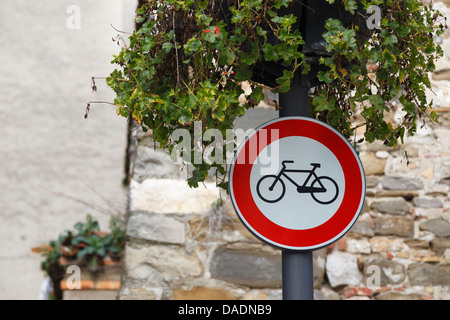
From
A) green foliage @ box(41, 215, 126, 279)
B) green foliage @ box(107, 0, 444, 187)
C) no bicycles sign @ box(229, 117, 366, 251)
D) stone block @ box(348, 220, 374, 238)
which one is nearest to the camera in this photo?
green foliage @ box(107, 0, 444, 187)

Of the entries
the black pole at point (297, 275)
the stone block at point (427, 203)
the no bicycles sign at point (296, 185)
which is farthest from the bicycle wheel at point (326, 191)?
the stone block at point (427, 203)

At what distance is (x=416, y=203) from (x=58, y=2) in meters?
4.14

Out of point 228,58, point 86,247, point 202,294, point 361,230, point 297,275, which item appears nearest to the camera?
point 228,58

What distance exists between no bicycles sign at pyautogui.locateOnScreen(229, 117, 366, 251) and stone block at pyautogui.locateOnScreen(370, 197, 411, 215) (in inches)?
63.6

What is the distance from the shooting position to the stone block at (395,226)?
3377mm

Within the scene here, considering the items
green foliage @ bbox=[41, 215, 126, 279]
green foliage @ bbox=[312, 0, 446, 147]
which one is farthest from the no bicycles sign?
green foliage @ bbox=[41, 215, 126, 279]

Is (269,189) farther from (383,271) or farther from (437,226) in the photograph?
(437,226)

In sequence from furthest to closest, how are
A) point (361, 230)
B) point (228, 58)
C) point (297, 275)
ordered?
1. point (361, 230)
2. point (297, 275)
3. point (228, 58)

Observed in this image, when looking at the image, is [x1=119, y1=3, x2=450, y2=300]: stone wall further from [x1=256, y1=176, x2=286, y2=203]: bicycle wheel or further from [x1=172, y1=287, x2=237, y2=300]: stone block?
[x1=256, y1=176, x2=286, y2=203]: bicycle wheel

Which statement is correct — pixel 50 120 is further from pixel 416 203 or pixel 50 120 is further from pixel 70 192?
pixel 416 203

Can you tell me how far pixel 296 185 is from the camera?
1.82 m

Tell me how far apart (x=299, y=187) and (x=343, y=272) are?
5.43ft

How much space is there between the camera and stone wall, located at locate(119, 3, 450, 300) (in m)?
3.30

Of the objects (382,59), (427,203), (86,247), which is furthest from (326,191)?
(86,247)
